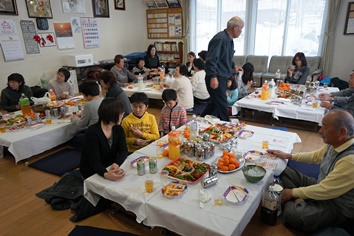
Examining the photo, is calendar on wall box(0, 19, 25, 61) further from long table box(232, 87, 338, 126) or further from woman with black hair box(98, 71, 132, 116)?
long table box(232, 87, 338, 126)

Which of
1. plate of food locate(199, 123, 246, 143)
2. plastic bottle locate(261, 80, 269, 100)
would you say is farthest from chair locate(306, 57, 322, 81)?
plate of food locate(199, 123, 246, 143)

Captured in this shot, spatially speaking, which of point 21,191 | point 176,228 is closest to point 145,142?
point 176,228

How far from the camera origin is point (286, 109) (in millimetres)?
3670

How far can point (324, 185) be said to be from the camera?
162 cm

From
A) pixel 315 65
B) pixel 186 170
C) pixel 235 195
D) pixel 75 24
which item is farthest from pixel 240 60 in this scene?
pixel 235 195

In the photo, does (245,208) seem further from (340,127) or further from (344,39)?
(344,39)

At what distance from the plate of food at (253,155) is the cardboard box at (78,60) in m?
5.72

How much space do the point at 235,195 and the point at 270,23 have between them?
261 inches

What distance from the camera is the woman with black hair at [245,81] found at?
183 inches

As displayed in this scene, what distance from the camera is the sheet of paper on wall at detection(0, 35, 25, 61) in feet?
18.0

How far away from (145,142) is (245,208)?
130cm

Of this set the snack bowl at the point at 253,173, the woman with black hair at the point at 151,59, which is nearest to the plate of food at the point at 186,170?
the snack bowl at the point at 253,173

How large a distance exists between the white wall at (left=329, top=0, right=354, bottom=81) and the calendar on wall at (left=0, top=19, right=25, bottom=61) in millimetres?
7595

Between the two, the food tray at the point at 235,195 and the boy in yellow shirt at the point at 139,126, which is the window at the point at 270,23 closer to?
the boy in yellow shirt at the point at 139,126
